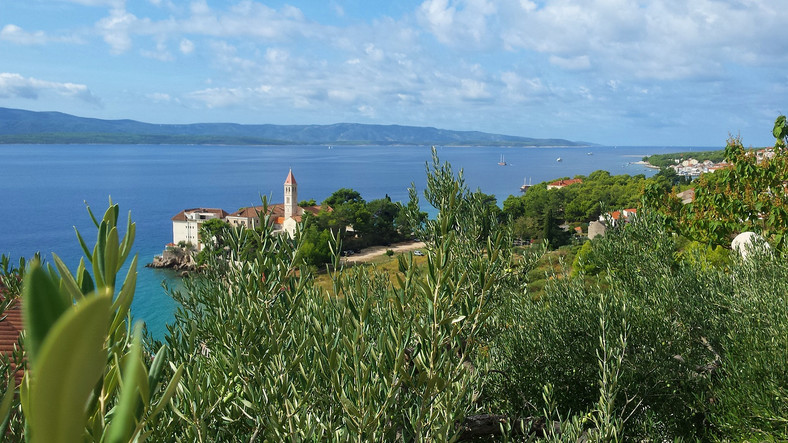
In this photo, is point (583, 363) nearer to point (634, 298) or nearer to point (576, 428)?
point (634, 298)

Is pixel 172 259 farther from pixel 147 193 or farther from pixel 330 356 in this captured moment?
pixel 330 356

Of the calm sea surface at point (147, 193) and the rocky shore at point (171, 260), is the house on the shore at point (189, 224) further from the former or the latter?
the calm sea surface at point (147, 193)

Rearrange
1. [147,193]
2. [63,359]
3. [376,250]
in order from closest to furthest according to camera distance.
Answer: [63,359] → [376,250] → [147,193]

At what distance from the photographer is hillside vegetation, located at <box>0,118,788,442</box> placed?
3.34 feet

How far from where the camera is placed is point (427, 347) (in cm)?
338

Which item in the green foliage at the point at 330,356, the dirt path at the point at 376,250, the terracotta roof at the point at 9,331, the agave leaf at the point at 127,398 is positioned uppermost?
the agave leaf at the point at 127,398

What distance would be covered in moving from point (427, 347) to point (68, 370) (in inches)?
113

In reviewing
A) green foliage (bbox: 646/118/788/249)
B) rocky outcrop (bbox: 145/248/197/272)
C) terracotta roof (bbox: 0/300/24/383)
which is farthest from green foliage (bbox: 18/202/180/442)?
rocky outcrop (bbox: 145/248/197/272)

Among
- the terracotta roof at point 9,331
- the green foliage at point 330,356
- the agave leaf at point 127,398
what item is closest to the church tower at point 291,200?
the terracotta roof at point 9,331

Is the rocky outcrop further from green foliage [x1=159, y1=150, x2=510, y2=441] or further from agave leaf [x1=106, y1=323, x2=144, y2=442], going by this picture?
agave leaf [x1=106, y1=323, x2=144, y2=442]

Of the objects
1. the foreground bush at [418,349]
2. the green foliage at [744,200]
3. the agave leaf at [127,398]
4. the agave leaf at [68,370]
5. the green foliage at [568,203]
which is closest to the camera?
the agave leaf at [68,370]

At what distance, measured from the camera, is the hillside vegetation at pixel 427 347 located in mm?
1019

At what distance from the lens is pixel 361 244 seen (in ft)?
254

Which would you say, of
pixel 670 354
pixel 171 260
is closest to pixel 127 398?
pixel 670 354
